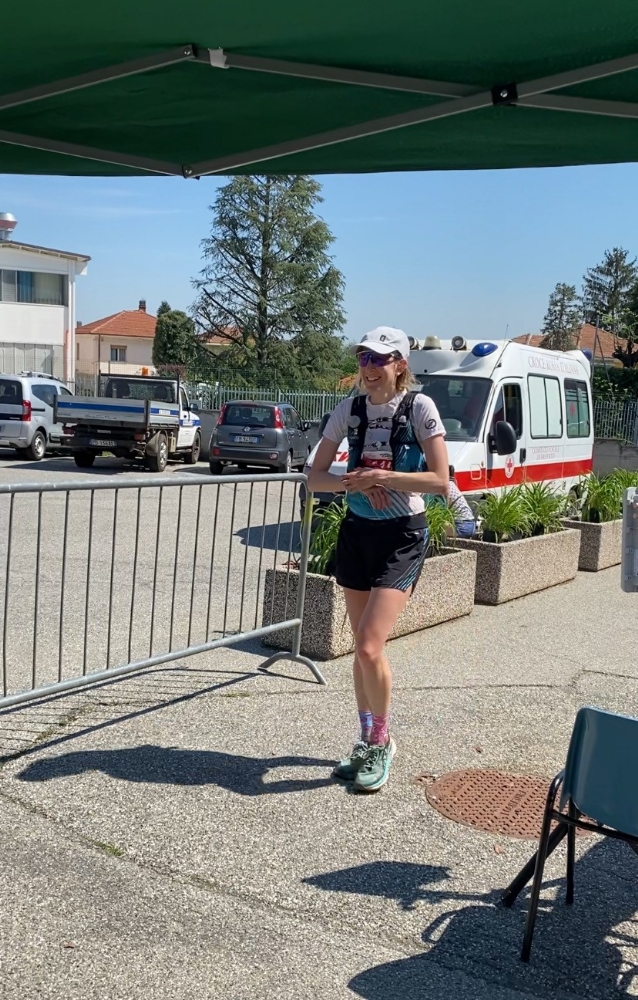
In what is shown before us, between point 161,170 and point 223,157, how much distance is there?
0.35 meters

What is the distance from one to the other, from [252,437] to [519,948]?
758 inches

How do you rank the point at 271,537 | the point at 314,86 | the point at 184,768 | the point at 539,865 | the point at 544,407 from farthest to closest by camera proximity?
the point at 271,537 → the point at 544,407 → the point at 184,768 → the point at 314,86 → the point at 539,865

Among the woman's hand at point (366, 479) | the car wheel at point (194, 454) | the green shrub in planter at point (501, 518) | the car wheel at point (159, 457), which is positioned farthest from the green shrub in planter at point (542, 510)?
the car wheel at point (194, 454)

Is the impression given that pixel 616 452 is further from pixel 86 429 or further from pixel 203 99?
pixel 203 99

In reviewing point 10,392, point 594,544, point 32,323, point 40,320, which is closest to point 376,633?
point 594,544

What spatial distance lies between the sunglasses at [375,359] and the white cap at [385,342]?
3 cm

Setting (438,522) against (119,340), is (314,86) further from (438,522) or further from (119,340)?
(119,340)

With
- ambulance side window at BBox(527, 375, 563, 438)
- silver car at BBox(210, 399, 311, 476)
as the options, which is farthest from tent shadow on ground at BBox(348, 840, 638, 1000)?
silver car at BBox(210, 399, 311, 476)

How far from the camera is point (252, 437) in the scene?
73.1 ft

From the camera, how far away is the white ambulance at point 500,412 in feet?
35.8

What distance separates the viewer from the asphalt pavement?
3182 millimetres

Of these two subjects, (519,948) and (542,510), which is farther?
(542,510)

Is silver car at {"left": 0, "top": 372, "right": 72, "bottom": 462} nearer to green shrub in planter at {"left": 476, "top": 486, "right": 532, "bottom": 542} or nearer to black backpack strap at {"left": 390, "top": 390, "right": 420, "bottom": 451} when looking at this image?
green shrub in planter at {"left": 476, "top": 486, "right": 532, "bottom": 542}

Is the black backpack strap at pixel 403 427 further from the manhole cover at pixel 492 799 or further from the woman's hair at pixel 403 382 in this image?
the manhole cover at pixel 492 799
